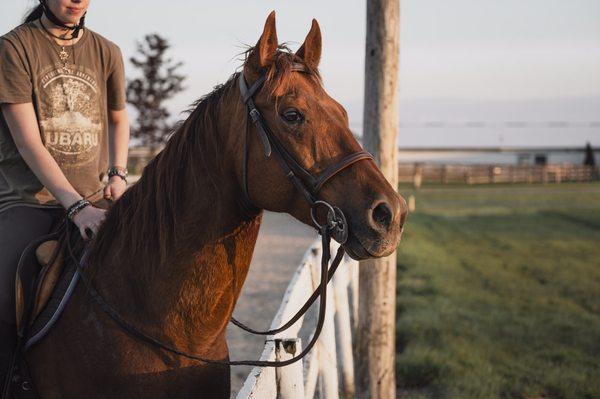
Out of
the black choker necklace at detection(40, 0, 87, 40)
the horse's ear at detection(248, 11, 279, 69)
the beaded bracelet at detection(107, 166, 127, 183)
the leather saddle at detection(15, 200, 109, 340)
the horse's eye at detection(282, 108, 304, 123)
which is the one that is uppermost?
the black choker necklace at detection(40, 0, 87, 40)

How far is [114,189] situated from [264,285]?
8.00 metres

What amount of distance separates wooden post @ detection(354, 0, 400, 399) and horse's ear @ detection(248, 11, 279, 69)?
2062mm

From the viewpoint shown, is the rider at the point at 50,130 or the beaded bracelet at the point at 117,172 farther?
the beaded bracelet at the point at 117,172

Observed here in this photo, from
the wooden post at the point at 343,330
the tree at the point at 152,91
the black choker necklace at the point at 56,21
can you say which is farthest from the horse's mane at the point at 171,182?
the tree at the point at 152,91

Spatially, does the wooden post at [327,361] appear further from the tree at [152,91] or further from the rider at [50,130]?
the tree at [152,91]

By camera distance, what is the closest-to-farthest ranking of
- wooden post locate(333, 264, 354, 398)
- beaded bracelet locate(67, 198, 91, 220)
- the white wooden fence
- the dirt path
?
1. the white wooden fence
2. beaded bracelet locate(67, 198, 91, 220)
3. wooden post locate(333, 264, 354, 398)
4. the dirt path

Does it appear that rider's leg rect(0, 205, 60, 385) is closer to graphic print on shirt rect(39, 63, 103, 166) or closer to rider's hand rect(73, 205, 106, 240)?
rider's hand rect(73, 205, 106, 240)

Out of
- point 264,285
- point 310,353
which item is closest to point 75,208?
point 310,353

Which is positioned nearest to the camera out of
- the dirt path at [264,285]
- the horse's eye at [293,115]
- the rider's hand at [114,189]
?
the horse's eye at [293,115]

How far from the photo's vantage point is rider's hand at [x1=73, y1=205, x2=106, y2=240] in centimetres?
305

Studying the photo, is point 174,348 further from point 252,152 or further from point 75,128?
point 75,128

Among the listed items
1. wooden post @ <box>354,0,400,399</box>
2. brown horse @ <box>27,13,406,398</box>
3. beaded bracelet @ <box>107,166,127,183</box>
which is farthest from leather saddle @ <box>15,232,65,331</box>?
wooden post @ <box>354,0,400,399</box>

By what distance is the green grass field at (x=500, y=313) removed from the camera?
6.26m

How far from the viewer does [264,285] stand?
37.1 ft
